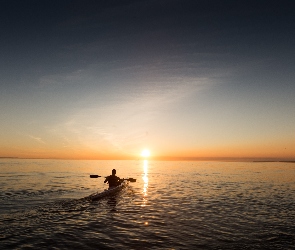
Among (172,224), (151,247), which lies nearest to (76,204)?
(172,224)

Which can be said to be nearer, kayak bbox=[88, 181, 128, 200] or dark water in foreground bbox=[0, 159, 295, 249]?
dark water in foreground bbox=[0, 159, 295, 249]

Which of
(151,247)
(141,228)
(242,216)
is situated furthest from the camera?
(242,216)

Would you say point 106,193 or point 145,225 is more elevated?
point 106,193

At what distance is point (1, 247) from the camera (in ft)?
38.8

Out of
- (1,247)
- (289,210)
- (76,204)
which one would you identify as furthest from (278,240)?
(76,204)

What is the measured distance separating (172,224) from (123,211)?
5.99m

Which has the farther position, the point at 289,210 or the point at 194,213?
the point at 289,210

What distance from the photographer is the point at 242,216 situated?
19.8m

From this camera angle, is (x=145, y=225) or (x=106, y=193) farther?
(x=106, y=193)

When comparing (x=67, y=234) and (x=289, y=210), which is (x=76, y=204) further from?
(x=289, y=210)

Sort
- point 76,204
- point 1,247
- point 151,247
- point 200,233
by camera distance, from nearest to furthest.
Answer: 1. point 1,247
2. point 151,247
3. point 200,233
4. point 76,204

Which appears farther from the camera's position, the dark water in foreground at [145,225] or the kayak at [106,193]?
the kayak at [106,193]

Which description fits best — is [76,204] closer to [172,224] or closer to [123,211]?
[123,211]

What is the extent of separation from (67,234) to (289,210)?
66.3ft
